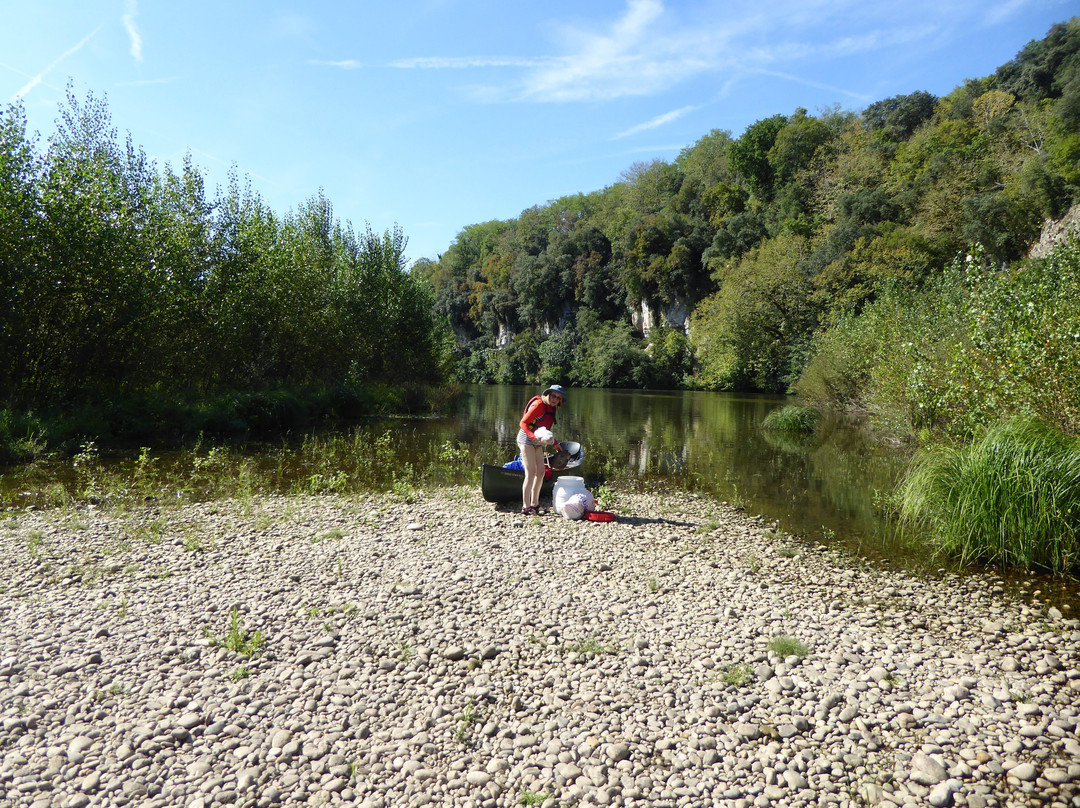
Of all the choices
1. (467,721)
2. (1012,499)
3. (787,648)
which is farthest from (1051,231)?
(467,721)

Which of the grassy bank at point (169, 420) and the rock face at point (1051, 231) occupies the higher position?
the rock face at point (1051, 231)

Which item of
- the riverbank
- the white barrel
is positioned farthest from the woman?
the riverbank

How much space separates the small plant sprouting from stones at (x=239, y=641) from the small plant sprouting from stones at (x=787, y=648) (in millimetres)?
4806

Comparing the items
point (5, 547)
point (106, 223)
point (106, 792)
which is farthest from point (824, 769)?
point (106, 223)

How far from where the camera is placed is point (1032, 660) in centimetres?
575

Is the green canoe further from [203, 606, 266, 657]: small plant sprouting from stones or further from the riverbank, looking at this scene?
[203, 606, 266, 657]: small plant sprouting from stones

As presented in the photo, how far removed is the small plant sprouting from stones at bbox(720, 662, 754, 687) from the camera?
204 inches

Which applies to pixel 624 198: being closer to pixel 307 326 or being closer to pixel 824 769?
pixel 307 326

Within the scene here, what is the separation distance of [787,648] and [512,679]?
8.54 ft

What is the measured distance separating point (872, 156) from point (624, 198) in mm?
46924

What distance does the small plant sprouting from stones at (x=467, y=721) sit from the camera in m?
4.50

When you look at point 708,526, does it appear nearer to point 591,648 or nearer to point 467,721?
point 591,648

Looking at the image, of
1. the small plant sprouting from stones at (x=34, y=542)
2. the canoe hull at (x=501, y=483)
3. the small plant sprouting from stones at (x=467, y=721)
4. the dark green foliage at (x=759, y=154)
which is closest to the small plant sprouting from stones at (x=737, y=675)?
the small plant sprouting from stones at (x=467, y=721)

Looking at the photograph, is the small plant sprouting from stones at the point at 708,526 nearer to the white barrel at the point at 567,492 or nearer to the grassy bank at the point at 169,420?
the white barrel at the point at 567,492
